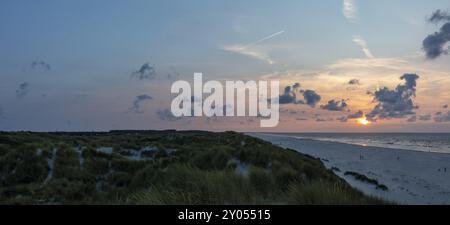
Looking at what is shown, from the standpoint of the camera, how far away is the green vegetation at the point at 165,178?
7.72m

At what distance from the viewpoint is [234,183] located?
8.70 m

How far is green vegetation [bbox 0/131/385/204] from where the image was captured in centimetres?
772

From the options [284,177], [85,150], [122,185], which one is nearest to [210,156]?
[122,185]

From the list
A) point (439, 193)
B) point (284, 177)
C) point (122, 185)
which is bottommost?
point (439, 193)

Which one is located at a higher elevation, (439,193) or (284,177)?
(284,177)

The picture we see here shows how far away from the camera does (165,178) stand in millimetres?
11617

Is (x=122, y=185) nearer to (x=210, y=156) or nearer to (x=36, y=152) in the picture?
(x=210, y=156)
